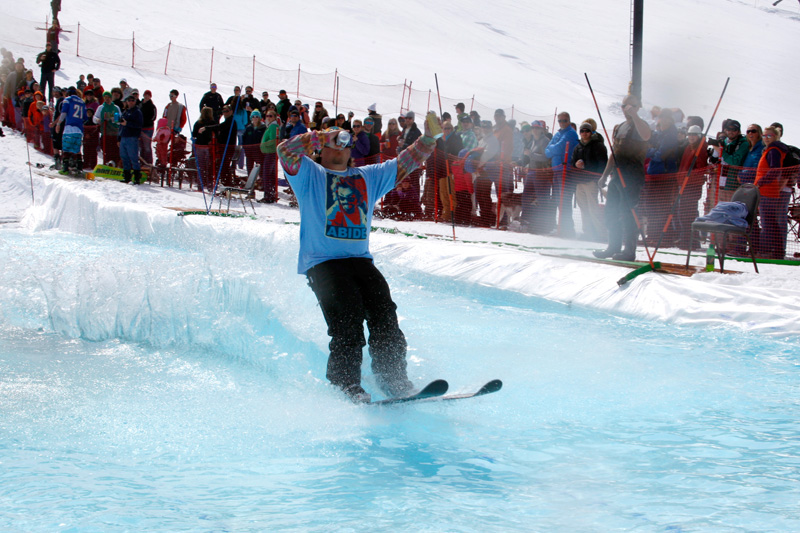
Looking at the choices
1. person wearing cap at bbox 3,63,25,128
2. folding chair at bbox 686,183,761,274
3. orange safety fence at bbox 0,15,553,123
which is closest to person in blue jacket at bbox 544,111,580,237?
folding chair at bbox 686,183,761,274

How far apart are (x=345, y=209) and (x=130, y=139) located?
494 inches

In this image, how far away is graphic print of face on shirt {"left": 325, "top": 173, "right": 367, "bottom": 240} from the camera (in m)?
4.56

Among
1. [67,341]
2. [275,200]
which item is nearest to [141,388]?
[67,341]

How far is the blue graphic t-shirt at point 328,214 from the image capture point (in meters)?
4.56

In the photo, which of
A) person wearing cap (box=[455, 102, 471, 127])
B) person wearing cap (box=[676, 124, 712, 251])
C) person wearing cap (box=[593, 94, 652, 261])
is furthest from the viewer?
person wearing cap (box=[455, 102, 471, 127])

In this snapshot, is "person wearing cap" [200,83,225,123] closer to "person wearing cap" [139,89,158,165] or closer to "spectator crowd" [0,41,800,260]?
"spectator crowd" [0,41,800,260]

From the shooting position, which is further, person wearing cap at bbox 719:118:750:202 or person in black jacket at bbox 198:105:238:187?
person in black jacket at bbox 198:105:238:187

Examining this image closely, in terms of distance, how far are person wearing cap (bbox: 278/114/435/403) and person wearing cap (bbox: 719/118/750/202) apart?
6473 millimetres

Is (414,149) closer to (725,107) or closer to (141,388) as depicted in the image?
(141,388)

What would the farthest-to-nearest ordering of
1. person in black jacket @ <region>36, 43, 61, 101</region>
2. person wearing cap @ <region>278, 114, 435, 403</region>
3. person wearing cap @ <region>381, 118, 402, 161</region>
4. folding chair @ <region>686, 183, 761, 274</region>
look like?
person in black jacket @ <region>36, 43, 61, 101</region> → person wearing cap @ <region>381, 118, 402, 161</region> → folding chair @ <region>686, 183, 761, 274</region> → person wearing cap @ <region>278, 114, 435, 403</region>

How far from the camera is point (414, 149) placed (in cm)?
494

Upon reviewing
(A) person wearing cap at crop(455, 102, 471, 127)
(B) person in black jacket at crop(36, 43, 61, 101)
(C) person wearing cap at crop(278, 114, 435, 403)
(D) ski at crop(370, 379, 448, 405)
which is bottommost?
(D) ski at crop(370, 379, 448, 405)

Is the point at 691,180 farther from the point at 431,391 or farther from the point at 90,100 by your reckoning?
the point at 90,100

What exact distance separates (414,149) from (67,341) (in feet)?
10.5
